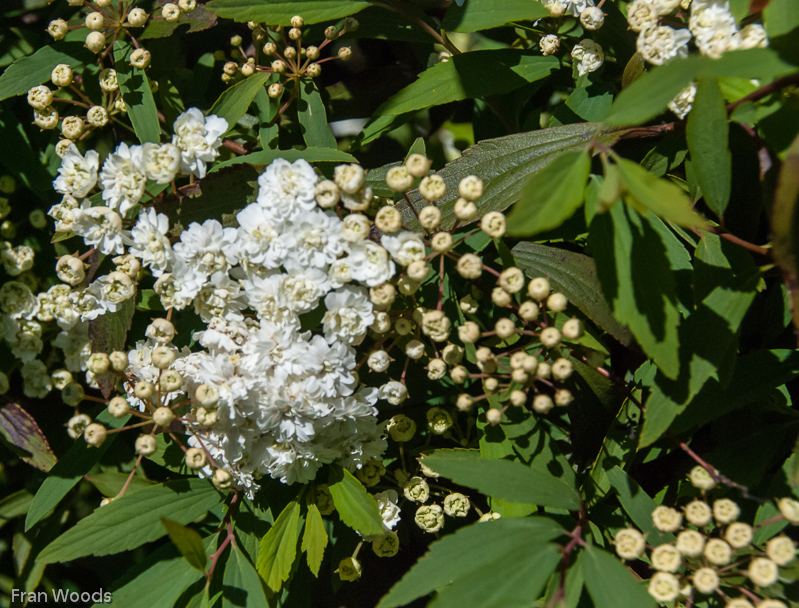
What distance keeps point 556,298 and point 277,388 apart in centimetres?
70

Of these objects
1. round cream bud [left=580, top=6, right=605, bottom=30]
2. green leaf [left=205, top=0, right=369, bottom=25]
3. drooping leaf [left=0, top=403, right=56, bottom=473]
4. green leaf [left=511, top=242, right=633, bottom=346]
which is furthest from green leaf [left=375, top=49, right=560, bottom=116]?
drooping leaf [left=0, top=403, right=56, bottom=473]

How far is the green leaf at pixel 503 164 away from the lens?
5.23 feet

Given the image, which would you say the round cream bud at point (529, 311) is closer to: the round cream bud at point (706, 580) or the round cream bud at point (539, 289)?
the round cream bud at point (539, 289)

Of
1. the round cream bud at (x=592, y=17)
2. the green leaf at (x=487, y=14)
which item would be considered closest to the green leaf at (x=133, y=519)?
the green leaf at (x=487, y=14)

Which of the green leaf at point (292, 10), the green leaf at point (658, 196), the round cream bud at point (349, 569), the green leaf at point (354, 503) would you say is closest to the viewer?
the green leaf at point (658, 196)

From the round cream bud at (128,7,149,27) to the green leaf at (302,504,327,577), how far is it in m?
1.51

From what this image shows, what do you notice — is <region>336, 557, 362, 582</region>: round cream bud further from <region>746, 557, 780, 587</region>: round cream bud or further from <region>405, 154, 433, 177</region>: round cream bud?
<region>405, 154, 433, 177</region>: round cream bud

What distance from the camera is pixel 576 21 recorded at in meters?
1.81

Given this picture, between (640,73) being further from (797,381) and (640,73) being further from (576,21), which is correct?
(797,381)

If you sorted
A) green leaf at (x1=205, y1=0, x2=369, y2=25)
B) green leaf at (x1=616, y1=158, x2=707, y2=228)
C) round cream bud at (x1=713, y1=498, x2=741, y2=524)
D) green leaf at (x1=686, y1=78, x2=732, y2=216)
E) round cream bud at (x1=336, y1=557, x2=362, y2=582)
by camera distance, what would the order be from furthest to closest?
round cream bud at (x1=336, y1=557, x2=362, y2=582) < green leaf at (x1=205, y1=0, x2=369, y2=25) < round cream bud at (x1=713, y1=498, x2=741, y2=524) < green leaf at (x1=686, y1=78, x2=732, y2=216) < green leaf at (x1=616, y1=158, x2=707, y2=228)

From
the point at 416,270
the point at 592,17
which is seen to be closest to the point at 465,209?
the point at 416,270

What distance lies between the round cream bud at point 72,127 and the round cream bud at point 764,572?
205 centimetres

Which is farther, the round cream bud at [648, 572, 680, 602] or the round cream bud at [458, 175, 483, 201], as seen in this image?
the round cream bud at [458, 175, 483, 201]

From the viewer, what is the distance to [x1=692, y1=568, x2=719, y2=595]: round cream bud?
1.27 metres
